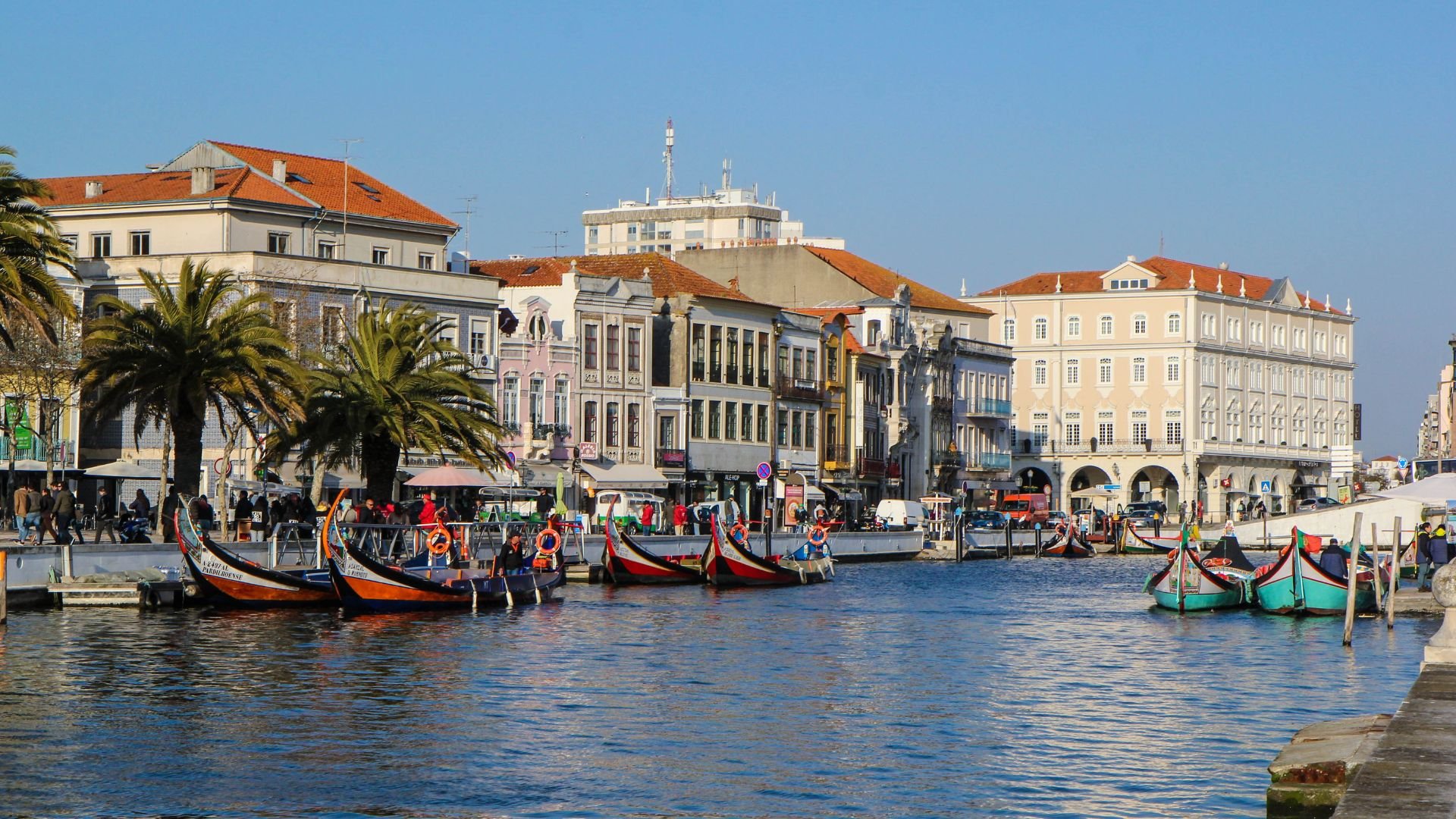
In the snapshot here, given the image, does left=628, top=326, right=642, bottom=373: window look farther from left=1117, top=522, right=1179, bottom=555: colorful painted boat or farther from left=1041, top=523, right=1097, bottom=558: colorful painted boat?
left=1117, top=522, right=1179, bottom=555: colorful painted boat

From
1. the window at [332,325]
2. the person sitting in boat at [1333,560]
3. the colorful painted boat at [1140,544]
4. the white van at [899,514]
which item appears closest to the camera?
the person sitting in boat at [1333,560]

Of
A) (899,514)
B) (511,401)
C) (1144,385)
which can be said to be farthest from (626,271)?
(1144,385)

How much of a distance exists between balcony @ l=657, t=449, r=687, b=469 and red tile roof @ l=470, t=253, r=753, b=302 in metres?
6.25

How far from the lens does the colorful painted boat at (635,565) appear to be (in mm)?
54938

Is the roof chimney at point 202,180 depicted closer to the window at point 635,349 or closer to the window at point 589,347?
the window at point 589,347

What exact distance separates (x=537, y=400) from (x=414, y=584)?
32.9m

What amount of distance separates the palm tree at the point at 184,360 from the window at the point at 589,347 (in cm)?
2925

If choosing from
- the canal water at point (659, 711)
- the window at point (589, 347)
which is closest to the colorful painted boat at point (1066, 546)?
the window at point (589, 347)

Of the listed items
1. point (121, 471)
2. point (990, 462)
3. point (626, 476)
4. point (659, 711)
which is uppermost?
point (990, 462)

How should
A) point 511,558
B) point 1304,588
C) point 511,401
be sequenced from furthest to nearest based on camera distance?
point 511,401 < point 511,558 < point 1304,588

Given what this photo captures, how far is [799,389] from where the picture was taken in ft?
292

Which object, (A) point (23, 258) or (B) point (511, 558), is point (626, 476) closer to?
(B) point (511, 558)

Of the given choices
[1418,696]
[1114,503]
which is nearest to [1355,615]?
[1418,696]

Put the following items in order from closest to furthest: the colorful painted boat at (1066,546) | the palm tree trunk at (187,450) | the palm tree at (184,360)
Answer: the palm tree at (184,360) → the palm tree trunk at (187,450) → the colorful painted boat at (1066,546)
